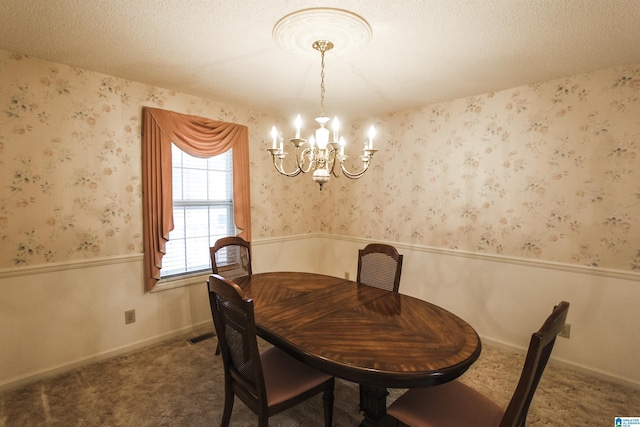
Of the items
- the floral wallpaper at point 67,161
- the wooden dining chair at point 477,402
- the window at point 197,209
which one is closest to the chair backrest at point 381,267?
the wooden dining chair at point 477,402

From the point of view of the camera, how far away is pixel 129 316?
2568mm

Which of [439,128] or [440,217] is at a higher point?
[439,128]

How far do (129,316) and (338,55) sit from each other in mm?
2668

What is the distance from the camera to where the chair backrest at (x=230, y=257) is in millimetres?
2523

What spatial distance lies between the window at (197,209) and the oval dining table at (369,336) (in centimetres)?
115

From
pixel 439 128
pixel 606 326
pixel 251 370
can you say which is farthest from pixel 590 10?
pixel 251 370

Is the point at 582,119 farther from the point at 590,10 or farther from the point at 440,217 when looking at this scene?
the point at 440,217

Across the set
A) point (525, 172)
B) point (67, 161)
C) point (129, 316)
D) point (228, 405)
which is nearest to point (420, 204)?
point (525, 172)

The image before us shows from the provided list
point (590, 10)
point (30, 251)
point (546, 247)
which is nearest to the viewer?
point (590, 10)

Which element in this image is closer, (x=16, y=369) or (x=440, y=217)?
(x=16, y=369)

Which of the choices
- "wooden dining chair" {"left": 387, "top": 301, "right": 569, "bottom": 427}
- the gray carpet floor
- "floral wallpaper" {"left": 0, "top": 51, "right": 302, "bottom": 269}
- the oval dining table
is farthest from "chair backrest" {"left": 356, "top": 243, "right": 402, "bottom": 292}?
"floral wallpaper" {"left": 0, "top": 51, "right": 302, "bottom": 269}

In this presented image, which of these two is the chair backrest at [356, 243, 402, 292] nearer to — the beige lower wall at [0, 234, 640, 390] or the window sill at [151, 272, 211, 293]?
the beige lower wall at [0, 234, 640, 390]

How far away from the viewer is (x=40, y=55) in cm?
206

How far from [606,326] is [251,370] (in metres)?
2.60
